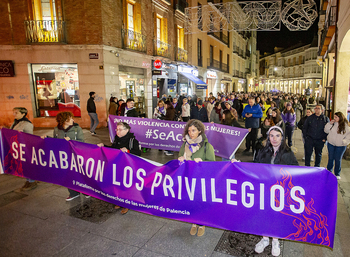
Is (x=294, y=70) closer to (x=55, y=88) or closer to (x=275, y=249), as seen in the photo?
(x=55, y=88)

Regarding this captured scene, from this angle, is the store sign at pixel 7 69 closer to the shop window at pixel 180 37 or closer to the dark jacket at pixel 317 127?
the shop window at pixel 180 37

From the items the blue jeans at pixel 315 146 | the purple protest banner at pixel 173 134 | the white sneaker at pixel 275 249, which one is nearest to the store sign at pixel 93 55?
the purple protest banner at pixel 173 134

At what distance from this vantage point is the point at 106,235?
3.76 metres

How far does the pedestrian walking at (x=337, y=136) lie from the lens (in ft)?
18.2

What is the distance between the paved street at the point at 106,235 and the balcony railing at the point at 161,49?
14218 mm

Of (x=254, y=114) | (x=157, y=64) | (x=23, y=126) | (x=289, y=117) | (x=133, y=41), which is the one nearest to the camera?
(x=23, y=126)

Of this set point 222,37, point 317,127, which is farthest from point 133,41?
point 222,37

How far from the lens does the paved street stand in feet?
11.1

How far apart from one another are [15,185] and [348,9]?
442 inches

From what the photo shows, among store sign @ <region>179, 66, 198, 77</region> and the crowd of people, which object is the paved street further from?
store sign @ <region>179, 66, 198, 77</region>

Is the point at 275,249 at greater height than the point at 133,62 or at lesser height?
lesser

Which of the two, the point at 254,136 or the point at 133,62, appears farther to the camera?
the point at 133,62

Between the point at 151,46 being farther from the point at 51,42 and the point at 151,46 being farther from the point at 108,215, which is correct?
the point at 108,215

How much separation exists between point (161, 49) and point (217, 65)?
13.8 metres
